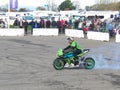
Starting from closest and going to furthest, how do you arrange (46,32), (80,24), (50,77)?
(50,77) → (46,32) → (80,24)

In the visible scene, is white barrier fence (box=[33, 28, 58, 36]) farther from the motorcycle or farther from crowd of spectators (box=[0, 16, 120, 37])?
the motorcycle

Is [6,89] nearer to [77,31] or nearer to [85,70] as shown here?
[85,70]

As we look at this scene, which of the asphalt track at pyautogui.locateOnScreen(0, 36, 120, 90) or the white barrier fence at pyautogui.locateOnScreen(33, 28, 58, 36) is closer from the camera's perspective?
the asphalt track at pyautogui.locateOnScreen(0, 36, 120, 90)

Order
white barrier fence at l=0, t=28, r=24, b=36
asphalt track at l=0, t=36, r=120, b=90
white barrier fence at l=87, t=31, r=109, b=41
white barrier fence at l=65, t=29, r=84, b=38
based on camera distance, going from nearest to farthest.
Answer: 1. asphalt track at l=0, t=36, r=120, b=90
2. white barrier fence at l=87, t=31, r=109, b=41
3. white barrier fence at l=65, t=29, r=84, b=38
4. white barrier fence at l=0, t=28, r=24, b=36

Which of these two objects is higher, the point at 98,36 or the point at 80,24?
the point at 80,24

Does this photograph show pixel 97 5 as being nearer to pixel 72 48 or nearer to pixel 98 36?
pixel 98 36

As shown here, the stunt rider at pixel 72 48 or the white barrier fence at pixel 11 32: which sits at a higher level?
the stunt rider at pixel 72 48

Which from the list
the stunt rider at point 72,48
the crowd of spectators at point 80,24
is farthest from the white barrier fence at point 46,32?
the stunt rider at point 72,48

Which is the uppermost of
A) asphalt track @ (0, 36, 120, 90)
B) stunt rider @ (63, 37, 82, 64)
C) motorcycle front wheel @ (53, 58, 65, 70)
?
stunt rider @ (63, 37, 82, 64)

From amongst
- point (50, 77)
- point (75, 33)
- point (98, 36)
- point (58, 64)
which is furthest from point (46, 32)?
point (50, 77)

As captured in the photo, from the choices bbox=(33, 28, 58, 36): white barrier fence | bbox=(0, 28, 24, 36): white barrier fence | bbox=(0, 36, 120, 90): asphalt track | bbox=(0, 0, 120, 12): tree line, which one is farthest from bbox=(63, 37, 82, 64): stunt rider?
bbox=(0, 0, 120, 12): tree line

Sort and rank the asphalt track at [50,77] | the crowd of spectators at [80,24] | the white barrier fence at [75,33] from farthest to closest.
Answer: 1. the white barrier fence at [75,33]
2. the crowd of spectators at [80,24]
3. the asphalt track at [50,77]

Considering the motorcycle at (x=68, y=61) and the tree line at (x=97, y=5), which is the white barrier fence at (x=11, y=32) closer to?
the motorcycle at (x=68, y=61)

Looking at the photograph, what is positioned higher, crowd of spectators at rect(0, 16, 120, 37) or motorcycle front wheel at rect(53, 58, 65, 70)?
crowd of spectators at rect(0, 16, 120, 37)
